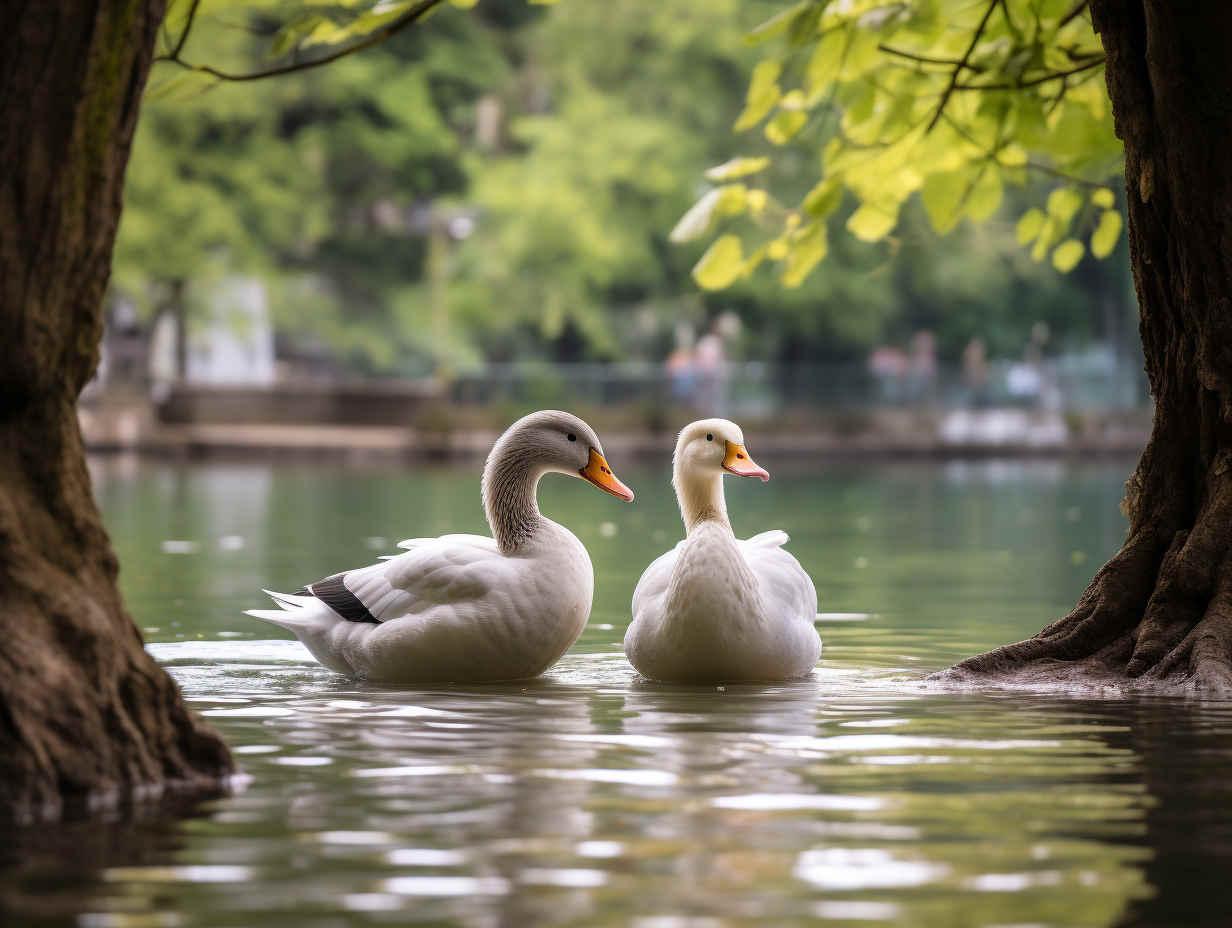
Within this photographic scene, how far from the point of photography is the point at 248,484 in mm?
33406

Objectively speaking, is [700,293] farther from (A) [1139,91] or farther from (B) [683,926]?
(B) [683,926]

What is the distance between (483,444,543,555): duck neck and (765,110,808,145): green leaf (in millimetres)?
1937

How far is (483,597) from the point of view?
31.7 feet

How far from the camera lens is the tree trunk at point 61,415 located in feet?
19.5

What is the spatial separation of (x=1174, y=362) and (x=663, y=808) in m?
3.56

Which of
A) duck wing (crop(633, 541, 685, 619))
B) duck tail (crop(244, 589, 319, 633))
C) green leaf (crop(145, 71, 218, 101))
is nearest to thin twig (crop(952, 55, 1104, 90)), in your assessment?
duck wing (crop(633, 541, 685, 619))

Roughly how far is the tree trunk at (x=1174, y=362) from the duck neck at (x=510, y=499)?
2208 mm

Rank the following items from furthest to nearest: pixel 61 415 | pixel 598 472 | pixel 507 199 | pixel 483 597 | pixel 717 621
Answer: pixel 507 199, pixel 598 472, pixel 483 597, pixel 717 621, pixel 61 415

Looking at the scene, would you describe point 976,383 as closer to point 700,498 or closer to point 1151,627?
point 700,498

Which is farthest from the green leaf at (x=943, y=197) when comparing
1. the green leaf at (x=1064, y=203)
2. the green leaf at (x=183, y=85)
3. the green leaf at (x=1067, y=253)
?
the green leaf at (x=183, y=85)

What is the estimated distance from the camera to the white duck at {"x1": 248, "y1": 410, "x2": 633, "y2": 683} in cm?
955

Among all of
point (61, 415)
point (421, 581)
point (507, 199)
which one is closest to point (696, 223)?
point (421, 581)

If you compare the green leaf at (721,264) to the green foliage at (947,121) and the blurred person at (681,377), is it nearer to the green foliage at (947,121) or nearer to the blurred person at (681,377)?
the green foliage at (947,121)

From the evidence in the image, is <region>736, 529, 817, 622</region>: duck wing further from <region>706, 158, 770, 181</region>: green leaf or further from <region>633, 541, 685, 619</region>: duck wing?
<region>706, 158, 770, 181</region>: green leaf
